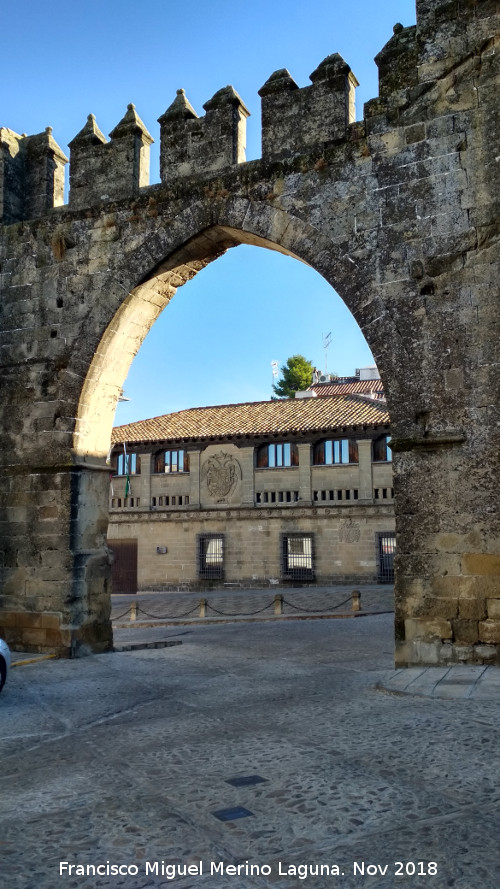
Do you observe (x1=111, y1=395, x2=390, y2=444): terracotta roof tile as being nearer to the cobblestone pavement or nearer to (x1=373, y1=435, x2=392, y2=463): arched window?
(x1=373, y1=435, x2=392, y2=463): arched window

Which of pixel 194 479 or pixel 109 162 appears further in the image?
pixel 194 479

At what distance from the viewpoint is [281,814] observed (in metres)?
3.20

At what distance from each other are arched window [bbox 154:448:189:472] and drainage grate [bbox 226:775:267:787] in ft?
79.4

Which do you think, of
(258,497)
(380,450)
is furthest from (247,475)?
(380,450)

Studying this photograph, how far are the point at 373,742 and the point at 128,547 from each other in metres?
24.9

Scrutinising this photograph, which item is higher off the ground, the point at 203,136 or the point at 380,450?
the point at 203,136

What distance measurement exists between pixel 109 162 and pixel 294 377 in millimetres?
37253

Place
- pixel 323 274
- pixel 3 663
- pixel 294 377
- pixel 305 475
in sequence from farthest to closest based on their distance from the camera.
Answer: pixel 294 377 → pixel 305 475 → pixel 323 274 → pixel 3 663

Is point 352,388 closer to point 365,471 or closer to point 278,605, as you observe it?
point 365,471

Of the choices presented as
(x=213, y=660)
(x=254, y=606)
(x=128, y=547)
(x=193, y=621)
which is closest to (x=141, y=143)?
(x=213, y=660)

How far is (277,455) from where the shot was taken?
87.2 feet

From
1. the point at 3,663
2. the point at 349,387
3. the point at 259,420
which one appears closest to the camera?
the point at 3,663

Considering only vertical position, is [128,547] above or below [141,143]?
below

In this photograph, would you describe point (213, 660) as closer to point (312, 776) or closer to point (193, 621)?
point (312, 776)
